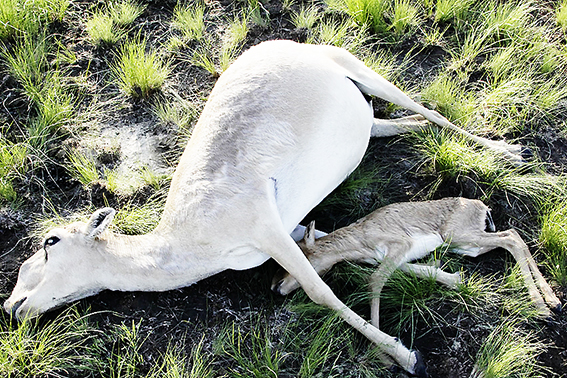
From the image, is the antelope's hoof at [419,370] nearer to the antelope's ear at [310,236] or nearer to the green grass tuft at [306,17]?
the antelope's ear at [310,236]

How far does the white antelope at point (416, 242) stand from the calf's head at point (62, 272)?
3.84ft

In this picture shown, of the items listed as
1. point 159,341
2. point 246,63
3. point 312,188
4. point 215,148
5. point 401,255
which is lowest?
point 159,341

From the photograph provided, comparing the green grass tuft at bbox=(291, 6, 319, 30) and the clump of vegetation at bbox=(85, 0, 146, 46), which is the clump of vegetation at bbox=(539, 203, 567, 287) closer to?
the green grass tuft at bbox=(291, 6, 319, 30)

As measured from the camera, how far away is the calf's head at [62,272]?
11.4ft

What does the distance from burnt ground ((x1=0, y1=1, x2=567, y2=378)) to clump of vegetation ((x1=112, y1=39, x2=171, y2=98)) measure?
0.10 m

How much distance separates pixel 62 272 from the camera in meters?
3.47

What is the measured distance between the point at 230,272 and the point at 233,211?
0.66 meters

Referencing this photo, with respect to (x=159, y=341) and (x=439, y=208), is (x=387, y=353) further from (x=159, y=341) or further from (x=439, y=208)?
(x=159, y=341)

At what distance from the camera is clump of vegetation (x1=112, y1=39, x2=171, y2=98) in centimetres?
512

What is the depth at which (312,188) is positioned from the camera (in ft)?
12.4

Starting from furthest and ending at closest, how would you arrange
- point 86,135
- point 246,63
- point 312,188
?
1. point 86,135
2. point 246,63
3. point 312,188

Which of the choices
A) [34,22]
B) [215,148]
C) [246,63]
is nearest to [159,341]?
[215,148]

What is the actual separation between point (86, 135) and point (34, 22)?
1.63 m

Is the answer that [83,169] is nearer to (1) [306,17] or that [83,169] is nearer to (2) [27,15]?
(2) [27,15]
